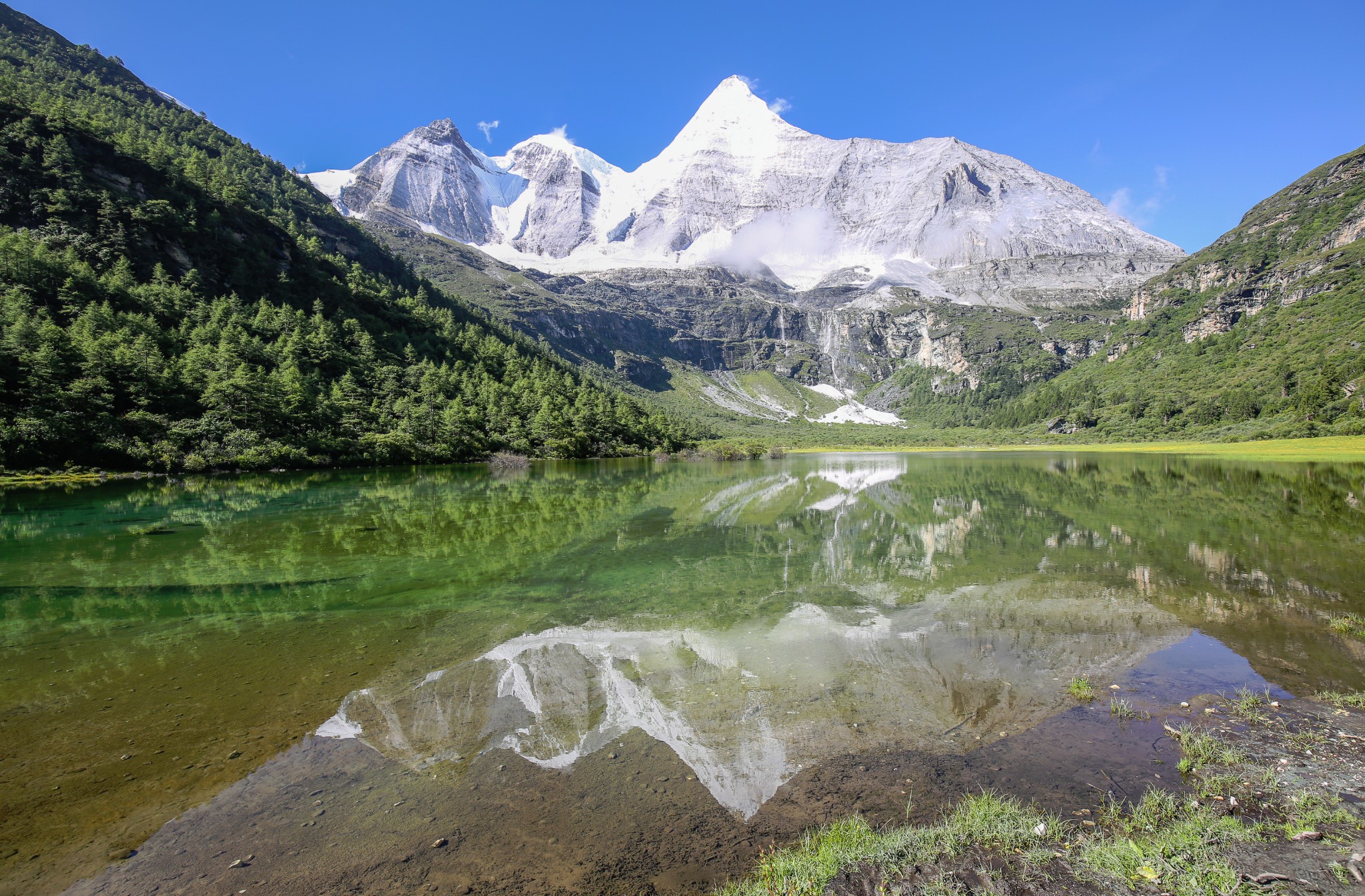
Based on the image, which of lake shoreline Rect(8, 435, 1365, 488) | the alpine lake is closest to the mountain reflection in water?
the alpine lake

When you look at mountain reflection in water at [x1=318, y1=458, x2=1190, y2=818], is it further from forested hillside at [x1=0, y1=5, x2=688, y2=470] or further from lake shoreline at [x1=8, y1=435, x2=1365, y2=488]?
forested hillside at [x1=0, y1=5, x2=688, y2=470]

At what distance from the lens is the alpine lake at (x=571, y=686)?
18.2 feet

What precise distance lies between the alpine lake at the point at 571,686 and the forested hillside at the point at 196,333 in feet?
134

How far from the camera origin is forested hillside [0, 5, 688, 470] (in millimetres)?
53469

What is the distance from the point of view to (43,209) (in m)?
Answer: 81.6

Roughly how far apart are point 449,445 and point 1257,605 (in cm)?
8662

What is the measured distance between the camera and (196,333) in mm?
74000

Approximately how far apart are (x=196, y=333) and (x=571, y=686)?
92.2 meters

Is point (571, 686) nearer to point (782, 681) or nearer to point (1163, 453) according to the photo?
point (782, 681)

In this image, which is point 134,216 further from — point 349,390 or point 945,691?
point 945,691

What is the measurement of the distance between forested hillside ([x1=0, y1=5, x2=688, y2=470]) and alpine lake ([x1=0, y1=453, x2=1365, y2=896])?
4082 centimetres

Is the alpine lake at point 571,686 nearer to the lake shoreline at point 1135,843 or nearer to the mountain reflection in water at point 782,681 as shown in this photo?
the mountain reflection in water at point 782,681

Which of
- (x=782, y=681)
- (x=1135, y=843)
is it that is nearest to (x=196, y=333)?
(x=782, y=681)

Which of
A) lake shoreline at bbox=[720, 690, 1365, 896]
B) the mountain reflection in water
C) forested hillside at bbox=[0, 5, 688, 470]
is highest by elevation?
forested hillside at bbox=[0, 5, 688, 470]
